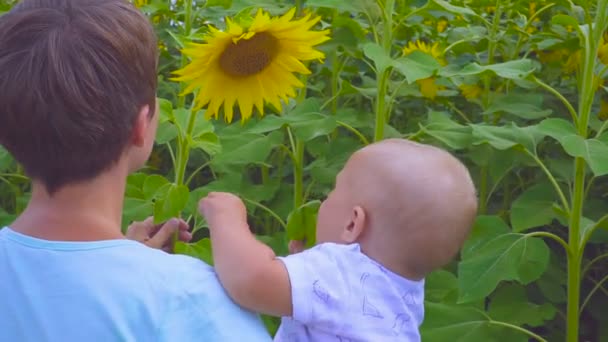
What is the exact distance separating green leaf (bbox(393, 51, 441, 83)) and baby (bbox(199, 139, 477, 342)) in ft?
1.48

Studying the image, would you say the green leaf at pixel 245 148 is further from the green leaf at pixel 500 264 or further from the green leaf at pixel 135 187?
the green leaf at pixel 500 264

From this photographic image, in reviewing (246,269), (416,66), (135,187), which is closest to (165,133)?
(135,187)

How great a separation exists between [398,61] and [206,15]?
668 millimetres

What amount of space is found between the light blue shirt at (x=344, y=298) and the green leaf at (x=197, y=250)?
0.38 metres

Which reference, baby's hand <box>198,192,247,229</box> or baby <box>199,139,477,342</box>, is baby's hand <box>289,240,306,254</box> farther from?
baby's hand <box>198,192,247,229</box>

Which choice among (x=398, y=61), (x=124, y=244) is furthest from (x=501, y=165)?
(x=124, y=244)

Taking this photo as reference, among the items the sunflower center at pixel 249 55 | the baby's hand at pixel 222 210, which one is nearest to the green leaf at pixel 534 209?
the sunflower center at pixel 249 55

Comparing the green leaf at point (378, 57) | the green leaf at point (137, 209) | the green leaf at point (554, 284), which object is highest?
the green leaf at point (378, 57)

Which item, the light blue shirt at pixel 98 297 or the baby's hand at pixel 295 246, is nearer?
the light blue shirt at pixel 98 297

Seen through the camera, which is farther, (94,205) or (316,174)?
(316,174)

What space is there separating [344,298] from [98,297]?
319mm

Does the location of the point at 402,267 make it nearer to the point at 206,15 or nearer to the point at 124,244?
the point at 124,244

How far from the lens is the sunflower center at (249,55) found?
5.24 ft

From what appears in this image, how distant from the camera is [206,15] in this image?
7.89ft
